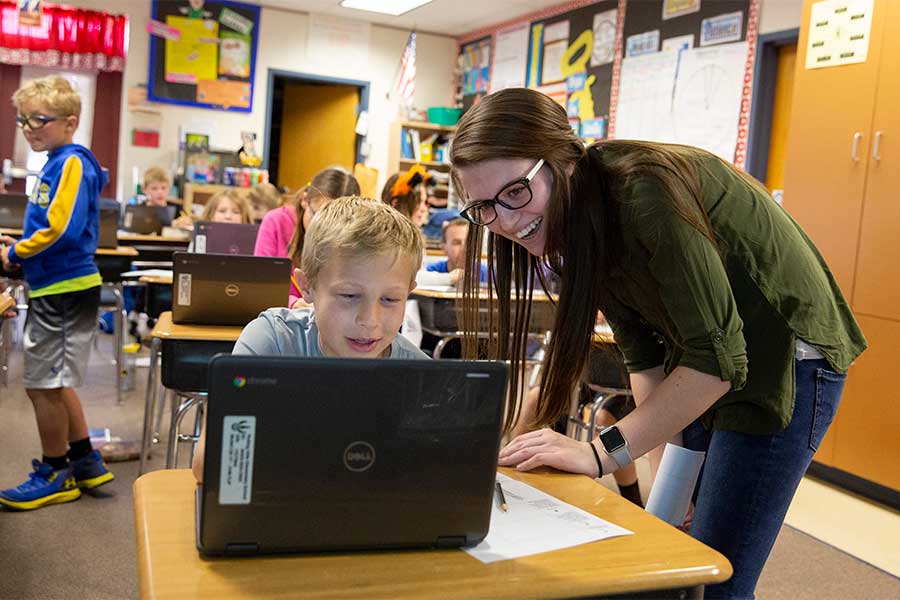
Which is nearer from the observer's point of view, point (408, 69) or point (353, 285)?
point (353, 285)

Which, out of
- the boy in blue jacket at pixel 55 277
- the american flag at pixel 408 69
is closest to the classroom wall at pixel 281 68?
the american flag at pixel 408 69

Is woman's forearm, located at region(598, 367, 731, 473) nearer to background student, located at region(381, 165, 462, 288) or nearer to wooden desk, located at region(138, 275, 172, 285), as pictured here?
background student, located at region(381, 165, 462, 288)

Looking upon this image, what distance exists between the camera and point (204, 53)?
8133mm

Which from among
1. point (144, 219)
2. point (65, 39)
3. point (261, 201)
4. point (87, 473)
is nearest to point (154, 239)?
point (144, 219)

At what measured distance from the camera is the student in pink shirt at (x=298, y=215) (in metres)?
3.29

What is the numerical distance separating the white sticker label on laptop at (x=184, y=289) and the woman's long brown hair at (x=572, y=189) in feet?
5.49

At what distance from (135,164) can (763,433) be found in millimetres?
7559

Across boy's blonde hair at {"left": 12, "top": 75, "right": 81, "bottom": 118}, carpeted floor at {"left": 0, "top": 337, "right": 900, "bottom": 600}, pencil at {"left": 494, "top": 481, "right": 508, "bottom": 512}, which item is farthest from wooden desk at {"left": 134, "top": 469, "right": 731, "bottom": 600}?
boy's blonde hair at {"left": 12, "top": 75, "right": 81, "bottom": 118}

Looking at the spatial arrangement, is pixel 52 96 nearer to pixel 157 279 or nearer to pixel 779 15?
pixel 157 279

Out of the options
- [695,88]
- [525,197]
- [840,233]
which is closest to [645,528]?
[525,197]

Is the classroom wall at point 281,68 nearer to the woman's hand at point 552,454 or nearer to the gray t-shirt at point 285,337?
the gray t-shirt at point 285,337

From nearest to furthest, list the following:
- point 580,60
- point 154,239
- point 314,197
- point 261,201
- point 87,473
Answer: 1. point 87,473
2. point 314,197
3. point 261,201
4. point 154,239
5. point 580,60

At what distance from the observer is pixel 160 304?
4.20m

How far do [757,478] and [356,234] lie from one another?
0.71 meters
